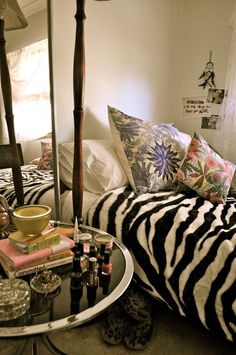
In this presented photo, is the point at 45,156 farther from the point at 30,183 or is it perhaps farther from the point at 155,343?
the point at 155,343

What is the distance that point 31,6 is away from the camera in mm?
1139

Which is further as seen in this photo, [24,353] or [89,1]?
[89,1]

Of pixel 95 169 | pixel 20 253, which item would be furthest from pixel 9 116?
pixel 20 253

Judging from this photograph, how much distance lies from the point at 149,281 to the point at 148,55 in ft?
5.21

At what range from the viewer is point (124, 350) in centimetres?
115

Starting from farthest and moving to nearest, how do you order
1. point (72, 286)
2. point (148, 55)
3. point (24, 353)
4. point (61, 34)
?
point (148, 55)
point (61, 34)
point (24, 353)
point (72, 286)

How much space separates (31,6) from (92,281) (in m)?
1.14

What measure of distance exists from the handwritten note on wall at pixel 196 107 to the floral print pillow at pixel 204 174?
2.35 feet

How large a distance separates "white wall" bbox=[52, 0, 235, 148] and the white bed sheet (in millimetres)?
329

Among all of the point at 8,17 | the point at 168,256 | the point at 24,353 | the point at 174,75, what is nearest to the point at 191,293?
the point at 168,256

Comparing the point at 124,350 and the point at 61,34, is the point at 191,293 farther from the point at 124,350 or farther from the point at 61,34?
the point at 61,34

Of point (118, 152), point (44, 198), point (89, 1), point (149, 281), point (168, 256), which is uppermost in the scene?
point (89, 1)

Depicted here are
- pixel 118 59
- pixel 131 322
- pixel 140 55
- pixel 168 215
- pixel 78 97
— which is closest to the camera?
pixel 78 97

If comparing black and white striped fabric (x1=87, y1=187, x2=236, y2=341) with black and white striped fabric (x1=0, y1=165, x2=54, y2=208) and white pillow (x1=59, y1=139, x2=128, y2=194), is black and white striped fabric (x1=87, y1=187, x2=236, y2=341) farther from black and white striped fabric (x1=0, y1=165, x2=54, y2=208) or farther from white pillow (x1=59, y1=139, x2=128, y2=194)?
black and white striped fabric (x1=0, y1=165, x2=54, y2=208)
